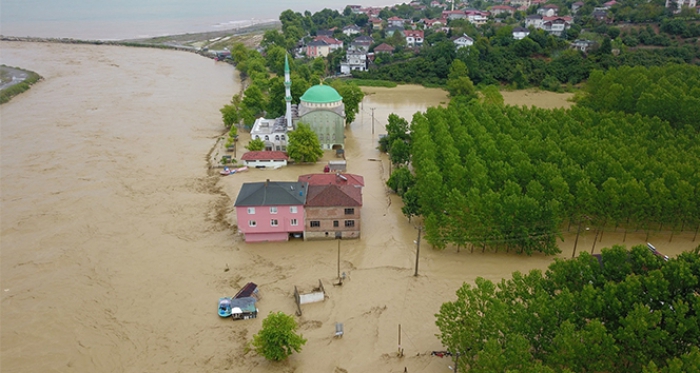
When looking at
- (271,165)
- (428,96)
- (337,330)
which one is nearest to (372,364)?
(337,330)

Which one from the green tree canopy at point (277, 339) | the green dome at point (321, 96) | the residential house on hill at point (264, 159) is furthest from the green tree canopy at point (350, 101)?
the green tree canopy at point (277, 339)

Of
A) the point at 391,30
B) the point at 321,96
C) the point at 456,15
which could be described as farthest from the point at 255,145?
the point at 456,15

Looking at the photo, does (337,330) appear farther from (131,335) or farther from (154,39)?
(154,39)

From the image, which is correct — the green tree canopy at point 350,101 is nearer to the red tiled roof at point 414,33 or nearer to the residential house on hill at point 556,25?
the red tiled roof at point 414,33

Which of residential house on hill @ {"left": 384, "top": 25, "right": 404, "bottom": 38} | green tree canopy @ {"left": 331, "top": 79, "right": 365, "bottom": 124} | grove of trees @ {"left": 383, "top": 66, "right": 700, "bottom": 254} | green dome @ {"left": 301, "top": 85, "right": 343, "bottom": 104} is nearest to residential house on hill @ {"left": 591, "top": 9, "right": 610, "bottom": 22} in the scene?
residential house on hill @ {"left": 384, "top": 25, "right": 404, "bottom": 38}

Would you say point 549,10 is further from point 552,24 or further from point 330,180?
point 330,180

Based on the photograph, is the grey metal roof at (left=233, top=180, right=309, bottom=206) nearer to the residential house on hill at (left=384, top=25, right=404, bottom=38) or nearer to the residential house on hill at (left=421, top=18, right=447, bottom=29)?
the residential house on hill at (left=384, top=25, right=404, bottom=38)

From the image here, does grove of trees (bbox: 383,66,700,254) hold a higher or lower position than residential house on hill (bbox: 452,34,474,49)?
lower
